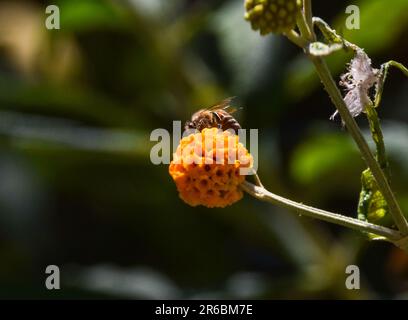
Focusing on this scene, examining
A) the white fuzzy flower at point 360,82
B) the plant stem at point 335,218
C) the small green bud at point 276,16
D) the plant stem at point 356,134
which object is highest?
the small green bud at point 276,16

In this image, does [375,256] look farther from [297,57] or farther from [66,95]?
[66,95]

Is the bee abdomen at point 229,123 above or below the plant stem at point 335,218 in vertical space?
above

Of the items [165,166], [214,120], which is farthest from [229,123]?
[165,166]

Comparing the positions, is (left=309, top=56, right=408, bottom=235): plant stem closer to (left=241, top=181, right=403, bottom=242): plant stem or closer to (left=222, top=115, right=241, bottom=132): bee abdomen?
(left=241, top=181, right=403, bottom=242): plant stem

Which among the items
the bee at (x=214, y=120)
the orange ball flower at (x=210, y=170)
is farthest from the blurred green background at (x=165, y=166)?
the orange ball flower at (x=210, y=170)

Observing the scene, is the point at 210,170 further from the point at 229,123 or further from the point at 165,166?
the point at 165,166

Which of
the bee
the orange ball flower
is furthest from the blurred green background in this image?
the orange ball flower

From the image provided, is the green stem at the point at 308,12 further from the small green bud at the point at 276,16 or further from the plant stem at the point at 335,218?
the plant stem at the point at 335,218
